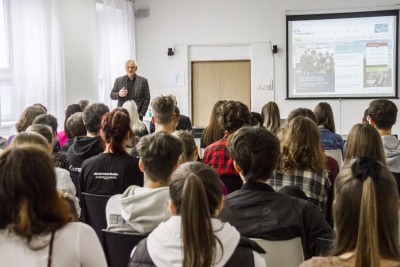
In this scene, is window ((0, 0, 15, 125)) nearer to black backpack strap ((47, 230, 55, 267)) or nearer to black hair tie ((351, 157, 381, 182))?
black backpack strap ((47, 230, 55, 267))

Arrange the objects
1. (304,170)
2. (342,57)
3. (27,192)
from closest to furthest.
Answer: (27,192) < (304,170) < (342,57)

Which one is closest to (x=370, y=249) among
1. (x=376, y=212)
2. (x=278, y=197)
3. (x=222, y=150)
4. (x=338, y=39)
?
(x=376, y=212)

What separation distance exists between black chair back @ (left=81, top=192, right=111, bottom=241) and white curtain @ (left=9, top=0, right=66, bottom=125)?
348 centimetres

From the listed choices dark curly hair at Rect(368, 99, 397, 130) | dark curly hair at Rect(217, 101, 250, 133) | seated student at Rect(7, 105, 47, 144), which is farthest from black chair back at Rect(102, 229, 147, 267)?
dark curly hair at Rect(368, 99, 397, 130)

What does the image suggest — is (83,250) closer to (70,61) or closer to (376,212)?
(376,212)

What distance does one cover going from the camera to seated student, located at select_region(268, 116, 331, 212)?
2.90 m

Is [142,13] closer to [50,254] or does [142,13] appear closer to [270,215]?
[270,215]

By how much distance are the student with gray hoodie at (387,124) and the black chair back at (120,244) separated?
2461mm

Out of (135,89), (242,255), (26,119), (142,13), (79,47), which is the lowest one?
(242,255)

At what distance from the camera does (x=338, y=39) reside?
346 inches

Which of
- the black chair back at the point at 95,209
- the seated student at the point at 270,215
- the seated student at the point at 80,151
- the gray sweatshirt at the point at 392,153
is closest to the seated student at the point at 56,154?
the seated student at the point at 80,151

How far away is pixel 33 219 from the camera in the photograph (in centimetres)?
153

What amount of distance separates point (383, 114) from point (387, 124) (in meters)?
0.10

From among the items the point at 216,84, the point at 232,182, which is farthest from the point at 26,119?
the point at 216,84
